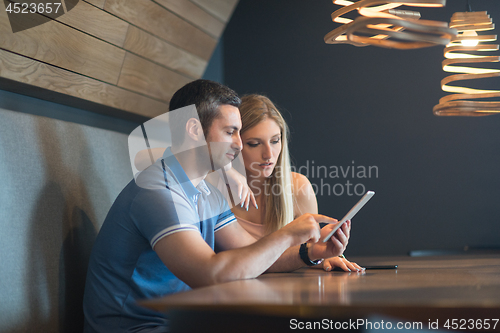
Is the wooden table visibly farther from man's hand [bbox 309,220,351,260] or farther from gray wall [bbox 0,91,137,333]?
gray wall [bbox 0,91,137,333]

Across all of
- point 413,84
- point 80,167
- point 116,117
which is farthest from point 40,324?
point 413,84

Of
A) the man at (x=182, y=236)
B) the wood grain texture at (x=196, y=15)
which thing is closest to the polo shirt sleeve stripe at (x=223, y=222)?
the man at (x=182, y=236)

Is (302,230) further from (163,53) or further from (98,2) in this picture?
(163,53)

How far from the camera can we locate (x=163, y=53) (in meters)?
2.41

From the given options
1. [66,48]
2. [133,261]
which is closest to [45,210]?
[133,261]

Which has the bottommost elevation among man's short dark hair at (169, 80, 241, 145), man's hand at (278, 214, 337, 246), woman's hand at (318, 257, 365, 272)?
woman's hand at (318, 257, 365, 272)

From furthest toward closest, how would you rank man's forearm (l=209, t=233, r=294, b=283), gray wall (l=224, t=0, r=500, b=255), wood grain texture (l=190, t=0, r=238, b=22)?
gray wall (l=224, t=0, r=500, b=255)
wood grain texture (l=190, t=0, r=238, b=22)
man's forearm (l=209, t=233, r=294, b=283)

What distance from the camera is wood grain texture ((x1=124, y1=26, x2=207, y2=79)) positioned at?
7.14 feet

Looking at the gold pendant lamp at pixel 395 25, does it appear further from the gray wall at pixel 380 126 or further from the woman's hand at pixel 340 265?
the gray wall at pixel 380 126

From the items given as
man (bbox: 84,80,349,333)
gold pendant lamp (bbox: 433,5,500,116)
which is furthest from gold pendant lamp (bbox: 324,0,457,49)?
man (bbox: 84,80,349,333)

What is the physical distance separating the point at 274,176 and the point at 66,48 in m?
1.20

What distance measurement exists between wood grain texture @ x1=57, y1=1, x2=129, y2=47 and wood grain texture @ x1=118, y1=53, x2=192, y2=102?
0.14 m

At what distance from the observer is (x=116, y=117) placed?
237 centimetres

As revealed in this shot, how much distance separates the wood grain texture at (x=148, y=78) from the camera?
7.25ft
